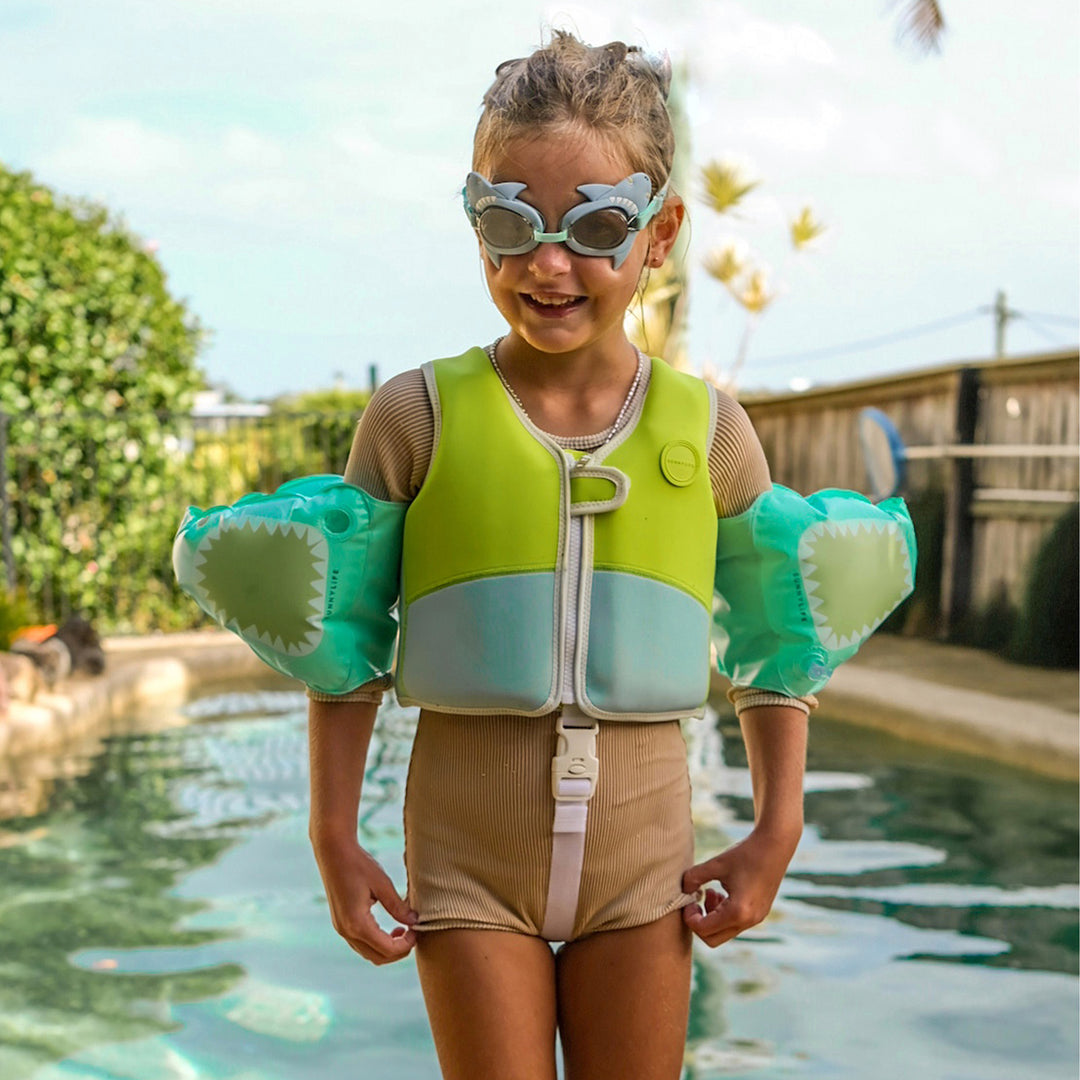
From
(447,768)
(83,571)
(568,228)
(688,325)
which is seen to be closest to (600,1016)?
(447,768)

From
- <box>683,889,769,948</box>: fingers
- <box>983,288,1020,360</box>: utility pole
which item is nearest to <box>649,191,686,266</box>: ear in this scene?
<box>683,889,769,948</box>: fingers

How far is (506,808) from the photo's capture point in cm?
173

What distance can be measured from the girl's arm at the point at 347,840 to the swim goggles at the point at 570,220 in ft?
2.02

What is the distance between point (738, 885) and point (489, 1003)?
35cm

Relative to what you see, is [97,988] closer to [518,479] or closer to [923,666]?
[518,479]

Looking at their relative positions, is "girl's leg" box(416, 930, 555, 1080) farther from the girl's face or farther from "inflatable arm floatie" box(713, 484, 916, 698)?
the girl's face

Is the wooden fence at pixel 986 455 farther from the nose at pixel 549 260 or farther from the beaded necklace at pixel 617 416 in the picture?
the nose at pixel 549 260

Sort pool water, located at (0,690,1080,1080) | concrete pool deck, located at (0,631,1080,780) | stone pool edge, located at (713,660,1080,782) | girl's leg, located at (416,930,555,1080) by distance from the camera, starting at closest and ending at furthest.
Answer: girl's leg, located at (416,930,555,1080) → pool water, located at (0,690,1080,1080) → stone pool edge, located at (713,660,1080,782) → concrete pool deck, located at (0,631,1080,780)

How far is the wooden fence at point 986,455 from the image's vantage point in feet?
30.8

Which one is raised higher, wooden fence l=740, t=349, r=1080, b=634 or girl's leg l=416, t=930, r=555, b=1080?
wooden fence l=740, t=349, r=1080, b=634

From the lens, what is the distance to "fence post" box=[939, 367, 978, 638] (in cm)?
1008

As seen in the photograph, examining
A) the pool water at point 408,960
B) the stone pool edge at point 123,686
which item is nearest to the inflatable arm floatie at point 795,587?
the pool water at point 408,960

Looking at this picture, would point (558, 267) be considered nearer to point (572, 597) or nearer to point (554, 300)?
point (554, 300)

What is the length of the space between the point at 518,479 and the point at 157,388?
9.61 meters
